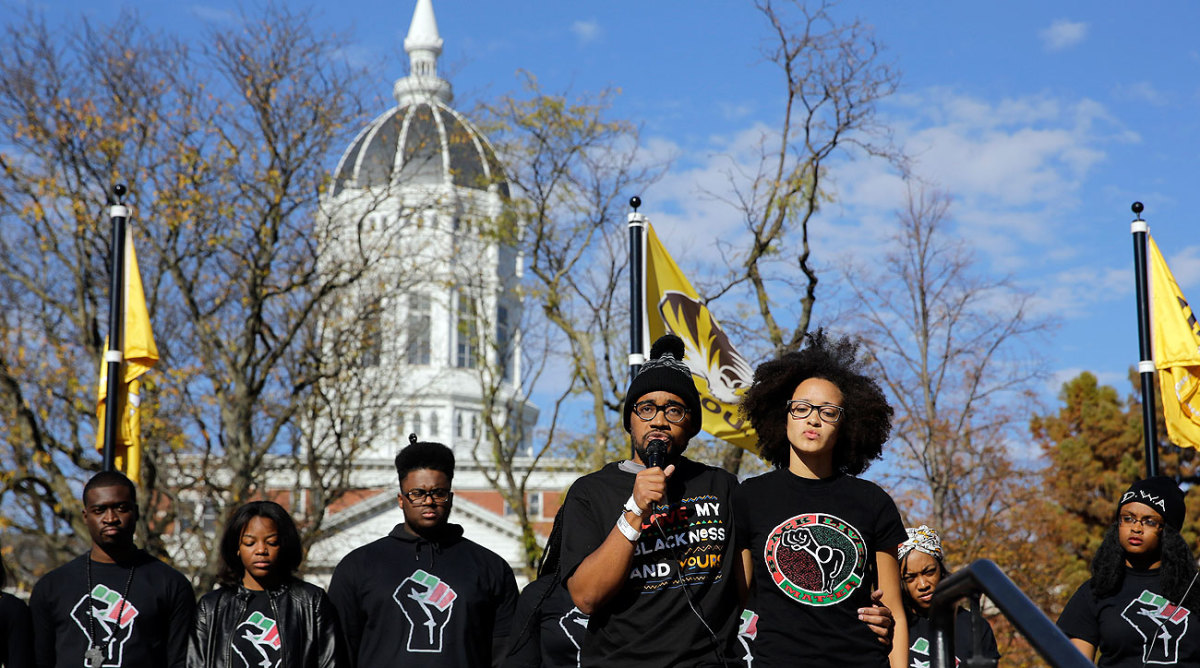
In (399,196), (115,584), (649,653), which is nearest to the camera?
(649,653)

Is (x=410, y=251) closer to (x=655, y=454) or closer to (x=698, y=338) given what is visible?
(x=698, y=338)

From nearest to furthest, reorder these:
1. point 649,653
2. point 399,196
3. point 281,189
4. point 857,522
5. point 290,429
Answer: point 649,653
point 857,522
point 281,189
point 399,196
point 290,429

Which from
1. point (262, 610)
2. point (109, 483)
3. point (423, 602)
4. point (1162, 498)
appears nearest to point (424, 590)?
point (423, 602)

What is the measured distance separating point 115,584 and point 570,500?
11.5ft

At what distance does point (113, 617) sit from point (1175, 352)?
8.53m

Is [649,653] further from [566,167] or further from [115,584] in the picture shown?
[566,167]

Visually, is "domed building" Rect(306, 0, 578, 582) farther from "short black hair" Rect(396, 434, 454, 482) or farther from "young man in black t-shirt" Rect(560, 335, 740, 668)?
"young man in black t-shirt" Rect(560, 335, 740, 668)

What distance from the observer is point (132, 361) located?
40.3 ft

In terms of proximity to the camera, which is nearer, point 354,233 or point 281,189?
point 281,189

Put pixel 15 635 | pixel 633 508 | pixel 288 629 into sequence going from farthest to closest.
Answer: pixel 15 635
pixel 288 629
pixel 633 508

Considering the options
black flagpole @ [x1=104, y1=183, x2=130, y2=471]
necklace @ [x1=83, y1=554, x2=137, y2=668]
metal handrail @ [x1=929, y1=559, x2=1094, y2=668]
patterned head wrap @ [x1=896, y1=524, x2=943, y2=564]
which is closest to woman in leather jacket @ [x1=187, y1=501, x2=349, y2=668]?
necklace @ [x1=83, y1=554, x2=137, y2=668]

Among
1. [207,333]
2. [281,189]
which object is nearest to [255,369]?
[207,333]

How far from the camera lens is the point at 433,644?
6.37 metres

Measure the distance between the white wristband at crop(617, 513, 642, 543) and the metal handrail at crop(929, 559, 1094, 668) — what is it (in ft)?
3.05
